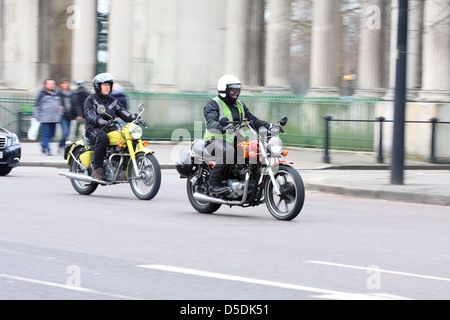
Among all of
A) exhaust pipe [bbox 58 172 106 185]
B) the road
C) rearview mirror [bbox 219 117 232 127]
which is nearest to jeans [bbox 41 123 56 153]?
exhaust pipe [bbox 58 172 106 185]

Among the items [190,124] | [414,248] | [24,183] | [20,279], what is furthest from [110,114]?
[190,124]

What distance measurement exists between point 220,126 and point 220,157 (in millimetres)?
394

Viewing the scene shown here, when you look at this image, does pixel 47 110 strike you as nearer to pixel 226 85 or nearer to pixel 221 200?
pixel 221 200

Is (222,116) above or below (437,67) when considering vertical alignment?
below

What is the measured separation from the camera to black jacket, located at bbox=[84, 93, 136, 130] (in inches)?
502

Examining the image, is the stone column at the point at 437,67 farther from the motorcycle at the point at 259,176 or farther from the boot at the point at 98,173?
the motorcycle at the point at 259,176

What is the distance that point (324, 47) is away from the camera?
27.4m

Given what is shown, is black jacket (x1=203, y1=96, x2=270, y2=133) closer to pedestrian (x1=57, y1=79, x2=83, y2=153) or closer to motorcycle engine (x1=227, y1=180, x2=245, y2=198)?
motorcycle engine (x1=227, y1=180, x2=245, y2=198)

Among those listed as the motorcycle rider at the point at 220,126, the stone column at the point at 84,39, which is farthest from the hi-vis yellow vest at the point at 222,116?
the stone column at the point at 84,39

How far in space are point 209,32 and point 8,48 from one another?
796cm

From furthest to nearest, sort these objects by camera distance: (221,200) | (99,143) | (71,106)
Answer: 1. (71,106)
2. (99,143)
3. (221,200)

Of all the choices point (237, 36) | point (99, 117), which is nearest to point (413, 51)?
point (237, 36)

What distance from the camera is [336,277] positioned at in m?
6.89

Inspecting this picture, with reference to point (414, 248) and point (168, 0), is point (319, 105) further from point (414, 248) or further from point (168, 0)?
point (414, 248)
